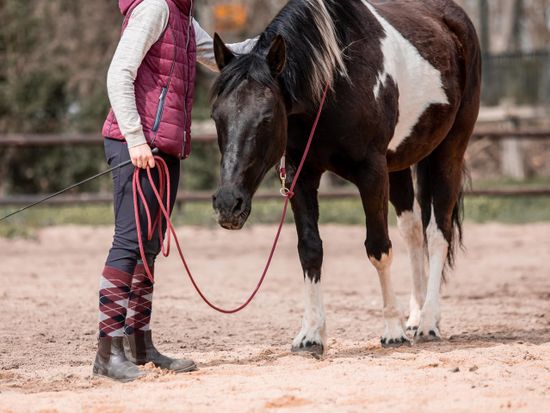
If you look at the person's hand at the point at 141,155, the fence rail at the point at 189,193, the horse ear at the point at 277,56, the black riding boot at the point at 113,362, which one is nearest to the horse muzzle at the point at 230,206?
the person's hand at the point at 141,155

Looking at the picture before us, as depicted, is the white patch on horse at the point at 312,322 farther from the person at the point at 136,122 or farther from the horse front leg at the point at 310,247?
the person at the point at 136,122

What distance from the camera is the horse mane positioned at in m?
4.57

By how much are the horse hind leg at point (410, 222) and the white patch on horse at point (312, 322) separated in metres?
1.34

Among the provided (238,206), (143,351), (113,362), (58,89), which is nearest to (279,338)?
(143,351)

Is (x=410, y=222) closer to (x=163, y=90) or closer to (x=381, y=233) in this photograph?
(x=381, y=233)

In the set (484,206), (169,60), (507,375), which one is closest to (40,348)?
(169,60)

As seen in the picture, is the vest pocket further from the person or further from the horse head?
the horse head

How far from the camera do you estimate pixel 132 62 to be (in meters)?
4.33

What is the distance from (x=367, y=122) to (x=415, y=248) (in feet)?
5.35

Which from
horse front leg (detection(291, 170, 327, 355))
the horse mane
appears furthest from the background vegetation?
the horse mane

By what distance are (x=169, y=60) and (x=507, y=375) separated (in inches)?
83.8

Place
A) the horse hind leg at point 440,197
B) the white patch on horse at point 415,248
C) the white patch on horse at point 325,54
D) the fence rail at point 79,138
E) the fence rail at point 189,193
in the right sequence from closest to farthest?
the white patch on horse at point 325,54 → the horse hind leg at point 440,197 → the white patch on horse at point 415,248 → the fence rail at point 189,193 → the fence rail at point 79,138

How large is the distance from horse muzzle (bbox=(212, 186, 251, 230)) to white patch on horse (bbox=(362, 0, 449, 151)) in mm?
1494

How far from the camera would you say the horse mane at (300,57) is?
15.0 ft
